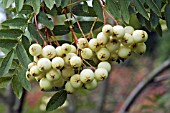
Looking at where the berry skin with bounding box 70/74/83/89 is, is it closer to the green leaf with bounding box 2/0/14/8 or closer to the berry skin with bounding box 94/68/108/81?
the berry skin with bounding box 94/68/108/81

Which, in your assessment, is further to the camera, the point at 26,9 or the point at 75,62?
the point at 26,9

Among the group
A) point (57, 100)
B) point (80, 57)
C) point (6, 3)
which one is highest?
point (6, 3)

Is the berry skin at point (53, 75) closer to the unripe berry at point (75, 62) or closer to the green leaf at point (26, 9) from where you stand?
the unripe berry at point (75, 62)

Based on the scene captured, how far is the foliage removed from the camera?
0.76 meters

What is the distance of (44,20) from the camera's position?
2.52ft

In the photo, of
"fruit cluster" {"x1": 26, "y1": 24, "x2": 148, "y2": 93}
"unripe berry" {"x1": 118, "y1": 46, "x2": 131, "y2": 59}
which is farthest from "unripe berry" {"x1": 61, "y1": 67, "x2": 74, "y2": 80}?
"unripe berry" {"x1": 118, "y1": 46, "x2": 131, "y2": 59}

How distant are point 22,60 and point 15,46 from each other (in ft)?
0.14

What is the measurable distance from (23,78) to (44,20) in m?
0.14

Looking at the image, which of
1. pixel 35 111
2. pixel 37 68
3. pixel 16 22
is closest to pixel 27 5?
pixel 16 22

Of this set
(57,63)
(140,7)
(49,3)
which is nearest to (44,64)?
(57,63)

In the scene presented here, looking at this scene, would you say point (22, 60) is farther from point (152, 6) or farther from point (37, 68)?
point (152, 6)

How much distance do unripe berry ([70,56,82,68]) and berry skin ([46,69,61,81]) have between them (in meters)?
0.04

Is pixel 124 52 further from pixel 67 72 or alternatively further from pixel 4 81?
pixel 4 81

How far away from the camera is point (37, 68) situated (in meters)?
0.69
